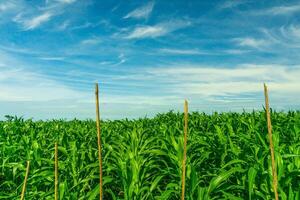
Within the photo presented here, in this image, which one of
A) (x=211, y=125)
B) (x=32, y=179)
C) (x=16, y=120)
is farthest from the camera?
(x=16, y=120)

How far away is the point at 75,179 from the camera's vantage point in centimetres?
405

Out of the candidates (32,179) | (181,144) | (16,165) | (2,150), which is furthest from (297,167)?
(2,150)

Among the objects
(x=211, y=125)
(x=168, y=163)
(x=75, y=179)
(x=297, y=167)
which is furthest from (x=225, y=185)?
(x=211, y=125)

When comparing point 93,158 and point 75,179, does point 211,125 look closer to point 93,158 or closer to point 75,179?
point 93,158

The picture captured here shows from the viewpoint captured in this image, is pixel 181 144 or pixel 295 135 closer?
pixel 181 144

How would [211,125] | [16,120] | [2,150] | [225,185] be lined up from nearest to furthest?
[225,185], [2,150], [211,125], [16,120]

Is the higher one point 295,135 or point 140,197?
point 295,135

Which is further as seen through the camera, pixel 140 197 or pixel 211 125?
pixel 211 125

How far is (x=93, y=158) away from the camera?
4.61m

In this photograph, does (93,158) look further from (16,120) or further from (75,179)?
(16,120)

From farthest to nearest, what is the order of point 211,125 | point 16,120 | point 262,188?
point 16,120 < point 211,125 < point 262,188

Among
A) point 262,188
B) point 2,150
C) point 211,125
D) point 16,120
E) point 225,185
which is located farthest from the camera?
point 16,120

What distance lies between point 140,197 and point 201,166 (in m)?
1.24

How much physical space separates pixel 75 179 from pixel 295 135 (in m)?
3.10
